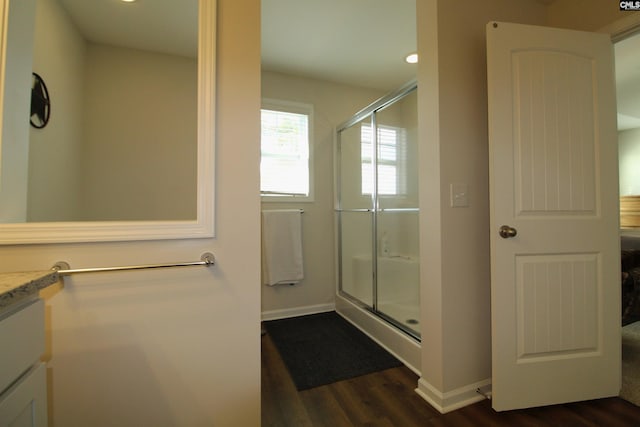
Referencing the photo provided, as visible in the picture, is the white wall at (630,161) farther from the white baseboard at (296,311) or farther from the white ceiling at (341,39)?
the white baseboard at (296,311)

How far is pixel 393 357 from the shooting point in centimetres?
190

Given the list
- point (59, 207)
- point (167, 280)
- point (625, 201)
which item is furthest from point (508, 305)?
point (625, 201)

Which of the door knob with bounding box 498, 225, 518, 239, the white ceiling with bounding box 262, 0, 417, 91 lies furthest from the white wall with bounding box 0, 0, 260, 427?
the door knob with bounding box 498, 225, 518, 239

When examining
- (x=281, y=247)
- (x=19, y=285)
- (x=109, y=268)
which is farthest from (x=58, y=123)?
(x=281, y=247)

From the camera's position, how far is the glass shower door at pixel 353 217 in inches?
107

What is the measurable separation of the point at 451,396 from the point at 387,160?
200 centimetres

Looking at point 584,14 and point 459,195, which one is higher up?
point 584,14

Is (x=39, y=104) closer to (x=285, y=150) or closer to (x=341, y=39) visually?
(x=285, y=150)

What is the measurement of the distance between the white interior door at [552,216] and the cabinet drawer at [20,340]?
1761 mm

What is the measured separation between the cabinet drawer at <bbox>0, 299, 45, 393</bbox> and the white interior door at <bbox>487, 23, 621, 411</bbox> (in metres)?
1.76

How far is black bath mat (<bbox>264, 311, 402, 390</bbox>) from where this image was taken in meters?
1.71

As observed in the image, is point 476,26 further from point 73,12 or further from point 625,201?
point 625,201

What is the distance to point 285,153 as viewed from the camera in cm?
277

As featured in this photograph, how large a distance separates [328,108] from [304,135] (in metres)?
0.43
